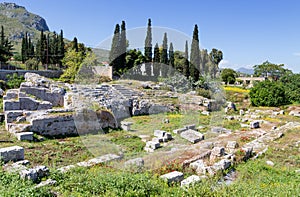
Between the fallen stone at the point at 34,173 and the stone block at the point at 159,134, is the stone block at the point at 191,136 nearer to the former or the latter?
the stone block at the point at 159,134

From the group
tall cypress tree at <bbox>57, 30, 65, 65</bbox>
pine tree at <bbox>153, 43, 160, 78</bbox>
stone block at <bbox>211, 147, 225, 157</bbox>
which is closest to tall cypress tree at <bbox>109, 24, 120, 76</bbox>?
pine tree at <bbox>153, 43, 160, 78</bbox>

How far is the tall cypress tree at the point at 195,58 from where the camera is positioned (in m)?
28.9

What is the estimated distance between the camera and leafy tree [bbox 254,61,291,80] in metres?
62.1

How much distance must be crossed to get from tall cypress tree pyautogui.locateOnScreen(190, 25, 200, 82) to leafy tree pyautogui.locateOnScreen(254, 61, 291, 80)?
38.3 m

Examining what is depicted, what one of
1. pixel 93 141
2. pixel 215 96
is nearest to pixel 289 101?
pixel 215 96

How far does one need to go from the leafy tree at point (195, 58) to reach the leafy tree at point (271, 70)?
38347mm

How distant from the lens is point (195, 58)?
97.1 ft

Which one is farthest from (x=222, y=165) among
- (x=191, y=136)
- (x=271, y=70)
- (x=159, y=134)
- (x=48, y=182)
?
(x=271, y=70)

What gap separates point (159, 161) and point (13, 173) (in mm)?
4590

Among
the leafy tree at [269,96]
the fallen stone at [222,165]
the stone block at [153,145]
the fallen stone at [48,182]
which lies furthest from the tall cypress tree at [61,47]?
the fallen stone at [48,182]

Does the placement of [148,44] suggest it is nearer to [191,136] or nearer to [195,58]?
[195,58]

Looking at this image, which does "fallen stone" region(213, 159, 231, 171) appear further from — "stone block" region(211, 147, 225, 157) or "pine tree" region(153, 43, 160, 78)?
"pine tree" region(153, 43, 160, 78)

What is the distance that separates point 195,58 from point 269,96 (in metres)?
9.26

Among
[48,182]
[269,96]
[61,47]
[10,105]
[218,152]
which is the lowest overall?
[218,152]
